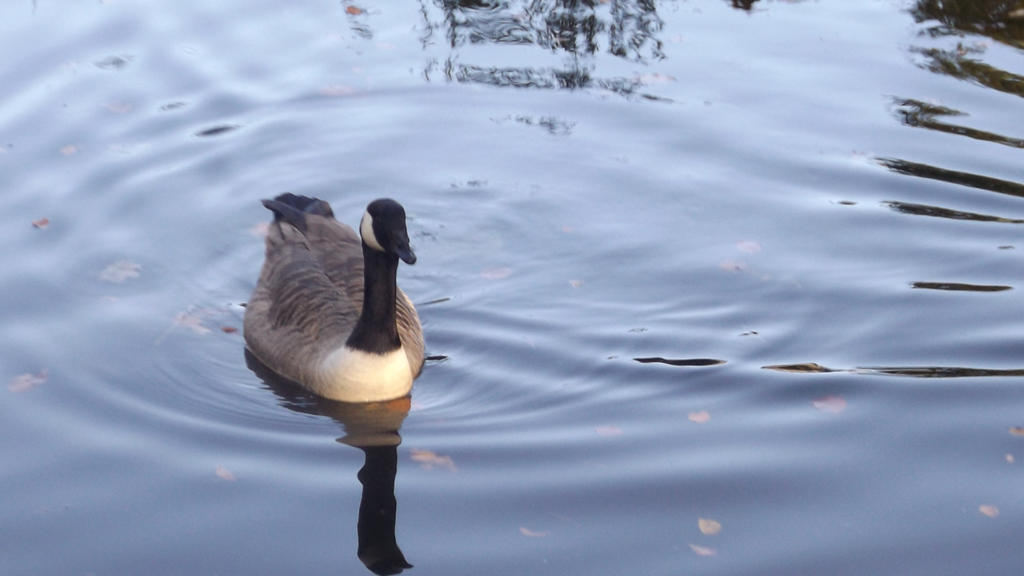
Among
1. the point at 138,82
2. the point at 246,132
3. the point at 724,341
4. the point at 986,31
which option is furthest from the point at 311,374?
the point at 986,31

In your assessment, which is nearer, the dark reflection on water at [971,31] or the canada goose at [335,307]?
the canada goose at [335,307]

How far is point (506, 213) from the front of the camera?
10.7 metres

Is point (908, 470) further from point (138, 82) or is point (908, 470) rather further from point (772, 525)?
point (138, 82)

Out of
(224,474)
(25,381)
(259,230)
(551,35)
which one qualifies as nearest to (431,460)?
(224,474)

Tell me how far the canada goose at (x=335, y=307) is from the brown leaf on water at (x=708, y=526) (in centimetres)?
226

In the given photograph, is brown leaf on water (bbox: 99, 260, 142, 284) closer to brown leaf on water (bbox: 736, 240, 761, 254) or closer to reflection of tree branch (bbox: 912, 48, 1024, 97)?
brown leaf on water (bbox: 736, 240, 761, 254)

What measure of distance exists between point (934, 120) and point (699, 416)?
586 centimetres

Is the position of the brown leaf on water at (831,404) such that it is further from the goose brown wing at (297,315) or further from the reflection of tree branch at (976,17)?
the reflection of tree branch at (976,17)

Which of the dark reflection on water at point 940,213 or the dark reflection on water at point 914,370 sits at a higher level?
the dark reflection on water at point 940,213

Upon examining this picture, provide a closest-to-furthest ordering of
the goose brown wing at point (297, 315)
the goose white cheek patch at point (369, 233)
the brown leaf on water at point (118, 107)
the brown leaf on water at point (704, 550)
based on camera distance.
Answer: the brown leaf on water at point (704, 550), the goose white cheek patch at point (369, 233), the goose brown wing at point (297, 315), the brown leaf on water at point (118, 107)

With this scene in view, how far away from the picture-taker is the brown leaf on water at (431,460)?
728cm

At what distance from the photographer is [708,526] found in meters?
6.72

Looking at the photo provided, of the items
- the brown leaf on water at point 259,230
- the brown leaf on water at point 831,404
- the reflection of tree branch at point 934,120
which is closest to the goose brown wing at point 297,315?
the brown leaf on water at point 259,230

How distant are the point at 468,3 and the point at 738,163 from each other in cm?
537
